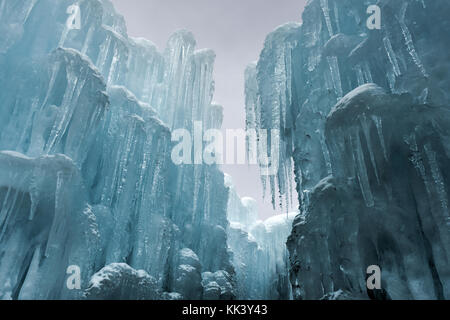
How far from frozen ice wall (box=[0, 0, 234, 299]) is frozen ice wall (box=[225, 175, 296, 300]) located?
6.05 meters

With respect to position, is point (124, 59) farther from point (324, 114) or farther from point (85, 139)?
point (324, 114)

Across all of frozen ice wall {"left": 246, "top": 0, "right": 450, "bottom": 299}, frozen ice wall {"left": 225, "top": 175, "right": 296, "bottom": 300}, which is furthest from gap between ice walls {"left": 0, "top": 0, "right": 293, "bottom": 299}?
frozen ice wall {"left": 246, "top": 0, "right": 450, "bottom": 299}

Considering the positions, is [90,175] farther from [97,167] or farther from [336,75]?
[336,75]

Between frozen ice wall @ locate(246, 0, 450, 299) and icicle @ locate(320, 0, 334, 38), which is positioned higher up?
icicle @ locate(320, 0, 334, 38)

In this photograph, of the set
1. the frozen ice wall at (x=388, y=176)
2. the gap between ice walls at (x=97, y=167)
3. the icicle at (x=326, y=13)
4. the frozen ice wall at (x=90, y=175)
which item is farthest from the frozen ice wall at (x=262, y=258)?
the frozen ice wall at (x=388, y=176)

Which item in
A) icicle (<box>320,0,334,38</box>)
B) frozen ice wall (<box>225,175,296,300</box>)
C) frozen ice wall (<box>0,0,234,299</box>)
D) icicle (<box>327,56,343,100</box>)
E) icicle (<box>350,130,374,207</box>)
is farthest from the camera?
frozen ice wall (<box>225,175,296,300</box>)

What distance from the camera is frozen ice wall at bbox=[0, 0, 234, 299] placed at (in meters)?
10.4

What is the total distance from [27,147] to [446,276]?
1308 centimetres

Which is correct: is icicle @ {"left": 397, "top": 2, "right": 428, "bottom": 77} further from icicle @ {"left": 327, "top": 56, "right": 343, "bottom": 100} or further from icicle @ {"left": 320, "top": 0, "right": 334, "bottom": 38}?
icicle @ {"left": 320, "top": 0, "right": 334, "bottom": 38}

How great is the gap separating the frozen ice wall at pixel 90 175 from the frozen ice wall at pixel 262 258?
6049mm

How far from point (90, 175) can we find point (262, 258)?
18558mm

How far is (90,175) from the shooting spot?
1438 cm

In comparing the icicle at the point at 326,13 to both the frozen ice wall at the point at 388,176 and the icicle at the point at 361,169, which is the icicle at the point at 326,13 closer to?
the frozen ice wall at the point at 388,176
